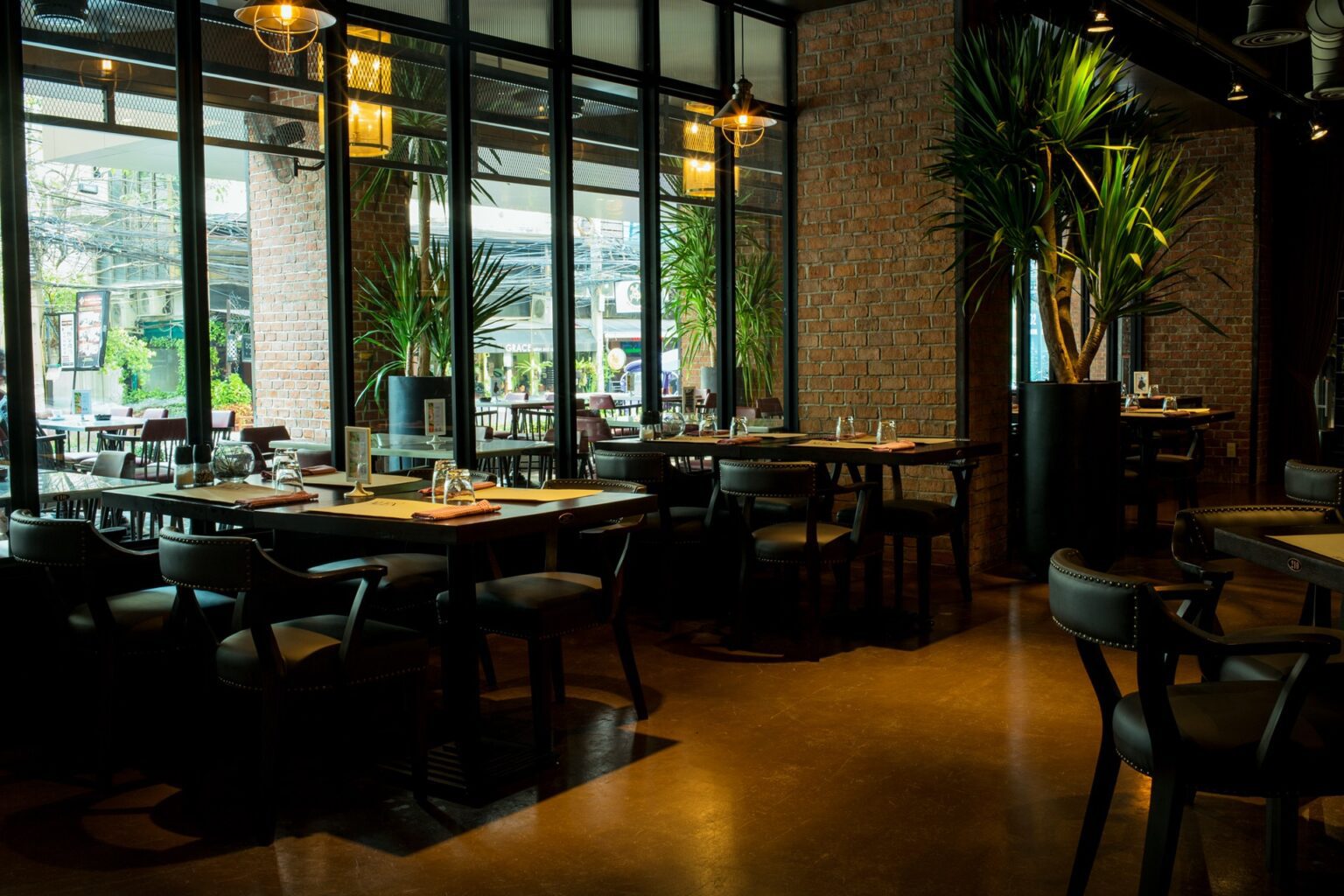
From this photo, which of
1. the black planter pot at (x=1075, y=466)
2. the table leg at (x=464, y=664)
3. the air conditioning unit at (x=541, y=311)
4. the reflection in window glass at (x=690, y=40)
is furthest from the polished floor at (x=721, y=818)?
the reflection in window glass at (x=690, y=40)

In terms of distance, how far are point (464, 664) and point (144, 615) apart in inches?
41.0

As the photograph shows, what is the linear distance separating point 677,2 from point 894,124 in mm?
1555

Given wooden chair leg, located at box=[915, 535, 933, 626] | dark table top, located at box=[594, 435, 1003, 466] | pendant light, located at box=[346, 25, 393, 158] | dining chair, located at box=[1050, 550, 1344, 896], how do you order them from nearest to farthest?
dining chair, located at box=[1050, 550, 1344, 896], pendant light, located at box=[346, 25, 393, 158], dark table top, located at box=[594, 435, 1003, 466], wooden chair leg, located at box=[915, 535, 933, 626]

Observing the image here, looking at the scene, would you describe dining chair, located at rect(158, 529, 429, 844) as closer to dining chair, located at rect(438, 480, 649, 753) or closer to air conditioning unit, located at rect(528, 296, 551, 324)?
dining chair, located at rect(438, 480, 649, 753)

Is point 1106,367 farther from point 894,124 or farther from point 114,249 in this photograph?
point 114,249

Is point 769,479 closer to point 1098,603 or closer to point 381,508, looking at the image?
point 381,508

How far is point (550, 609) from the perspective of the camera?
3.83 m

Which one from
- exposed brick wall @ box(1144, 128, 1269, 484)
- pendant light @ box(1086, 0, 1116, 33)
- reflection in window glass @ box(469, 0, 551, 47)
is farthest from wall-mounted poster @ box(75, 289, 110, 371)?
exposed brick wall @ box(1144, 128, 1269, 484)

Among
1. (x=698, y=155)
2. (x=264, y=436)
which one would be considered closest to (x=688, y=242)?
(x=698, y=155)

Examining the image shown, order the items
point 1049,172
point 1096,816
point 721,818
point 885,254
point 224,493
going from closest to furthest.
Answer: point 1096,816
point 721,818
point 224,493
point 1049,172
point 885,254

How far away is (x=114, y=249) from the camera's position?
15.0 ft

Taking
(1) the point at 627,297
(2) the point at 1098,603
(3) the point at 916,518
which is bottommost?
(3) the point at 916,518

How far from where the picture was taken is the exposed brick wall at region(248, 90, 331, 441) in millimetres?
5039

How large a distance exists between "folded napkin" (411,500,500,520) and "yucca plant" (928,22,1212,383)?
387 cm
